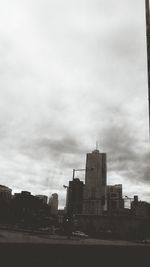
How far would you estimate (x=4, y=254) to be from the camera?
4.91 m

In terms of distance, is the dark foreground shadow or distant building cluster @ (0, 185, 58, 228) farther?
distant building cluster @ (0, 185, 58, 228)

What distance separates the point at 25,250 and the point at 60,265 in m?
0.72

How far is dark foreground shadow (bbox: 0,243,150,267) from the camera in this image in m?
5.01

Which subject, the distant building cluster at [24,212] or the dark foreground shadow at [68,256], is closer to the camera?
the dark foreground shadow at [68,256]

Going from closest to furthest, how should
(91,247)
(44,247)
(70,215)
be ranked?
(44,247) → (91,247) → (70,215)

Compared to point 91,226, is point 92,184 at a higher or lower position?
higher

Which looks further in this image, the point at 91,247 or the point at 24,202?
the point at 24,202

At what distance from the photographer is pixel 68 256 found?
6.02m

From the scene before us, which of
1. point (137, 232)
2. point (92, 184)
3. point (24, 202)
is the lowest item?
point (137, 232)

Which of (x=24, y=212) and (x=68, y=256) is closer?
(x=68, y=256)

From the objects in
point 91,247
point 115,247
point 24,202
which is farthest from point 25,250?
point 24,202

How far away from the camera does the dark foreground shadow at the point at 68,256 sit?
501 centimetres

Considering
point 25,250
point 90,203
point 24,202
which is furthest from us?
point 90,203

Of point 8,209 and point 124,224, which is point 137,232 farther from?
point 8,209
